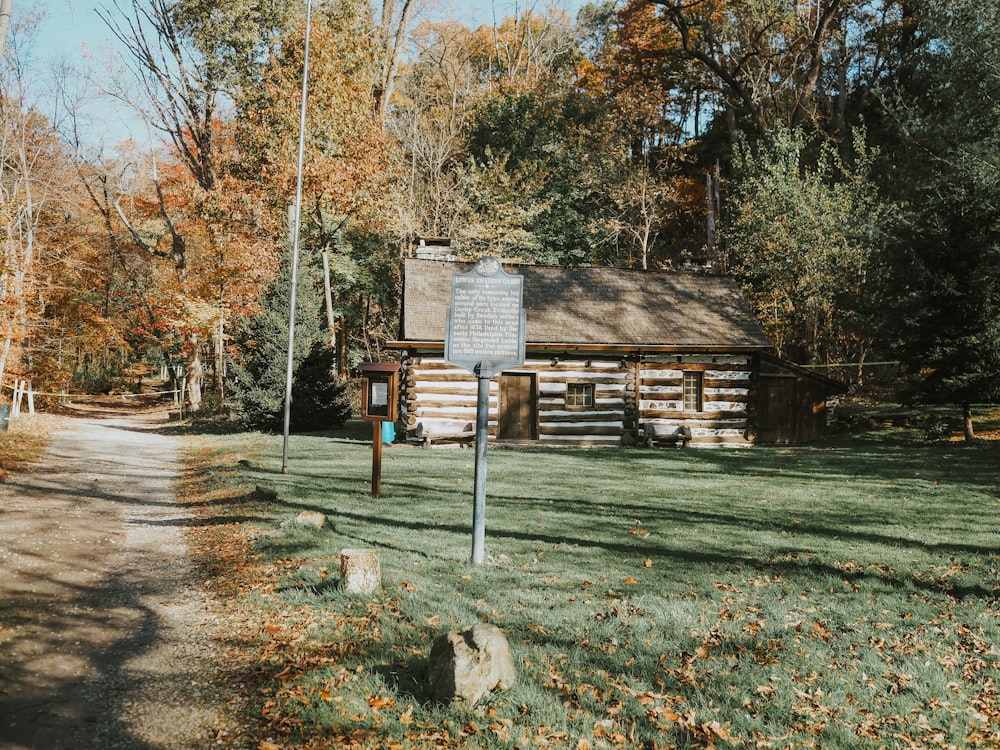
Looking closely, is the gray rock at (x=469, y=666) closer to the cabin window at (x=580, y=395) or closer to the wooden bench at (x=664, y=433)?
the cabin window at (x=580, y=395)

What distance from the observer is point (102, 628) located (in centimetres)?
651

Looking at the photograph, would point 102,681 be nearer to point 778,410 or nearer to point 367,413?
point 367,413

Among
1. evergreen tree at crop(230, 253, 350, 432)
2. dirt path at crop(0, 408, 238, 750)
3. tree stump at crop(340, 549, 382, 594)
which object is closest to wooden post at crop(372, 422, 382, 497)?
dirt path at crop(0, 408, 238, 750)

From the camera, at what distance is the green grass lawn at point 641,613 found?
4.80 m

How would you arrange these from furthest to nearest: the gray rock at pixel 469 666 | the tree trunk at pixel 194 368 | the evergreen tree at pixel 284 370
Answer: the tree trunk at pixel 194 368 < the evergreen tree at pixel 284 370 < the gray rock at pixel 469 666

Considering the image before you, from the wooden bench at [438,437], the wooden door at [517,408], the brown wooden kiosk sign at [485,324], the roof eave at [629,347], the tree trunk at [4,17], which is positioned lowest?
the wooden bench at [438,437]

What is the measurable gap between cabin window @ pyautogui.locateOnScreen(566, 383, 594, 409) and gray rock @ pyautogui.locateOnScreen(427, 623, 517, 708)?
18203mm

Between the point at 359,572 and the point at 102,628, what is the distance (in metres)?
2.21

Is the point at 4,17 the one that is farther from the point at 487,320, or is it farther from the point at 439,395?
the point at 439,395

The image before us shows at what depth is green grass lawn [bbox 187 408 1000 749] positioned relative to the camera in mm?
4805

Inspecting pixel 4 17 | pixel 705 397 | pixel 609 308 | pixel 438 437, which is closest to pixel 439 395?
pixel 438 437

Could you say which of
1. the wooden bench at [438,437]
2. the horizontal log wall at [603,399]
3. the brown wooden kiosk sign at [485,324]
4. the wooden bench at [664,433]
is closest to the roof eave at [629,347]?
the horizontal log wall at [603,399]

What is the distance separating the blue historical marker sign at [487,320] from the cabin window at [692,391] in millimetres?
16784

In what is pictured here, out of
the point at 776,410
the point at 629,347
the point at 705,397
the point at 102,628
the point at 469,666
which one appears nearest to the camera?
the point at 469,666
